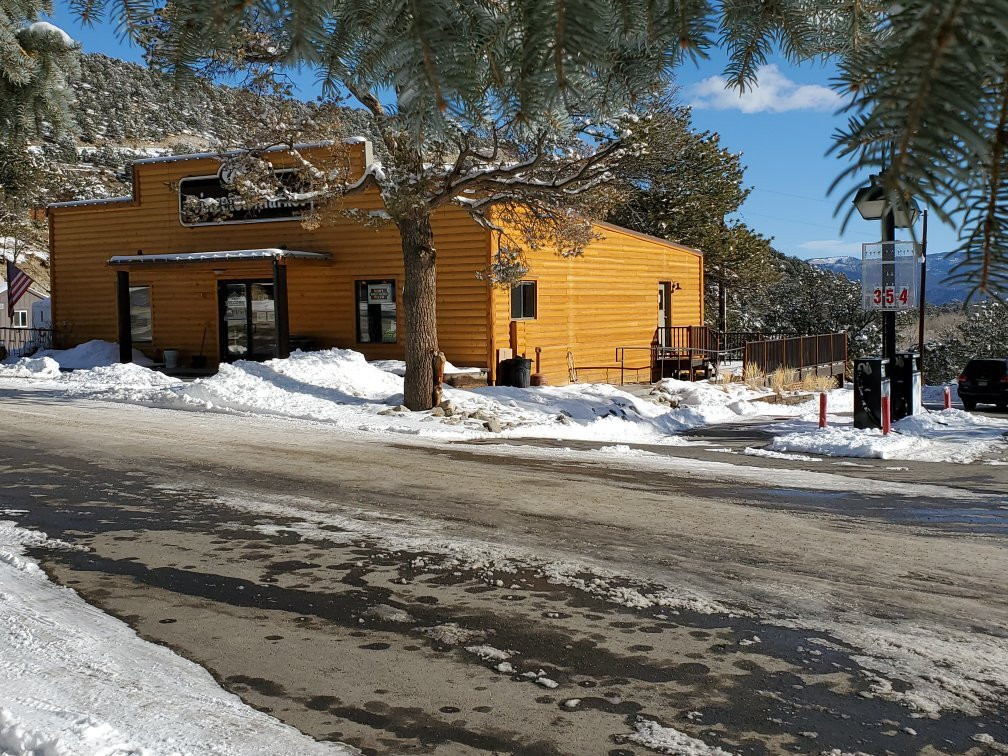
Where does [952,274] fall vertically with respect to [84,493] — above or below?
above

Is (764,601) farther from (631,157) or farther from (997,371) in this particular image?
(997,371)

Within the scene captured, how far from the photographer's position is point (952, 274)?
1018mm

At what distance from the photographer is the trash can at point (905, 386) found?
650 inches

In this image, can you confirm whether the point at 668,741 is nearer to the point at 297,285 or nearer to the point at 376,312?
the point at 376,312

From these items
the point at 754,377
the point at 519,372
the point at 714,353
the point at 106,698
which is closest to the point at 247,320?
the point at 519,372

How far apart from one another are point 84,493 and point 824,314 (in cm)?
4471

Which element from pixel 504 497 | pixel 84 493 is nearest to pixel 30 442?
pixel 84 493

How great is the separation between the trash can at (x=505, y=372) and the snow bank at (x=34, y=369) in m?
11.2

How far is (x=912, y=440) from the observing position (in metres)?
14.0

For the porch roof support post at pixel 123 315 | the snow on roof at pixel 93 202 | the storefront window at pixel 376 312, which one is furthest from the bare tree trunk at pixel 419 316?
the snow on roof at pixel 93 202

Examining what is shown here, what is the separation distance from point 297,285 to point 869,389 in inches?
648

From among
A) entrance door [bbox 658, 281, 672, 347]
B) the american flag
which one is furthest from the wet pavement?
entrance door [bbox 658, 281, 672, 347]

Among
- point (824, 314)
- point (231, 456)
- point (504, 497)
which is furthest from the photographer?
point (824, 314)

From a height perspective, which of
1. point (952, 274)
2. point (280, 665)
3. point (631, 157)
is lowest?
point (280, 665)
